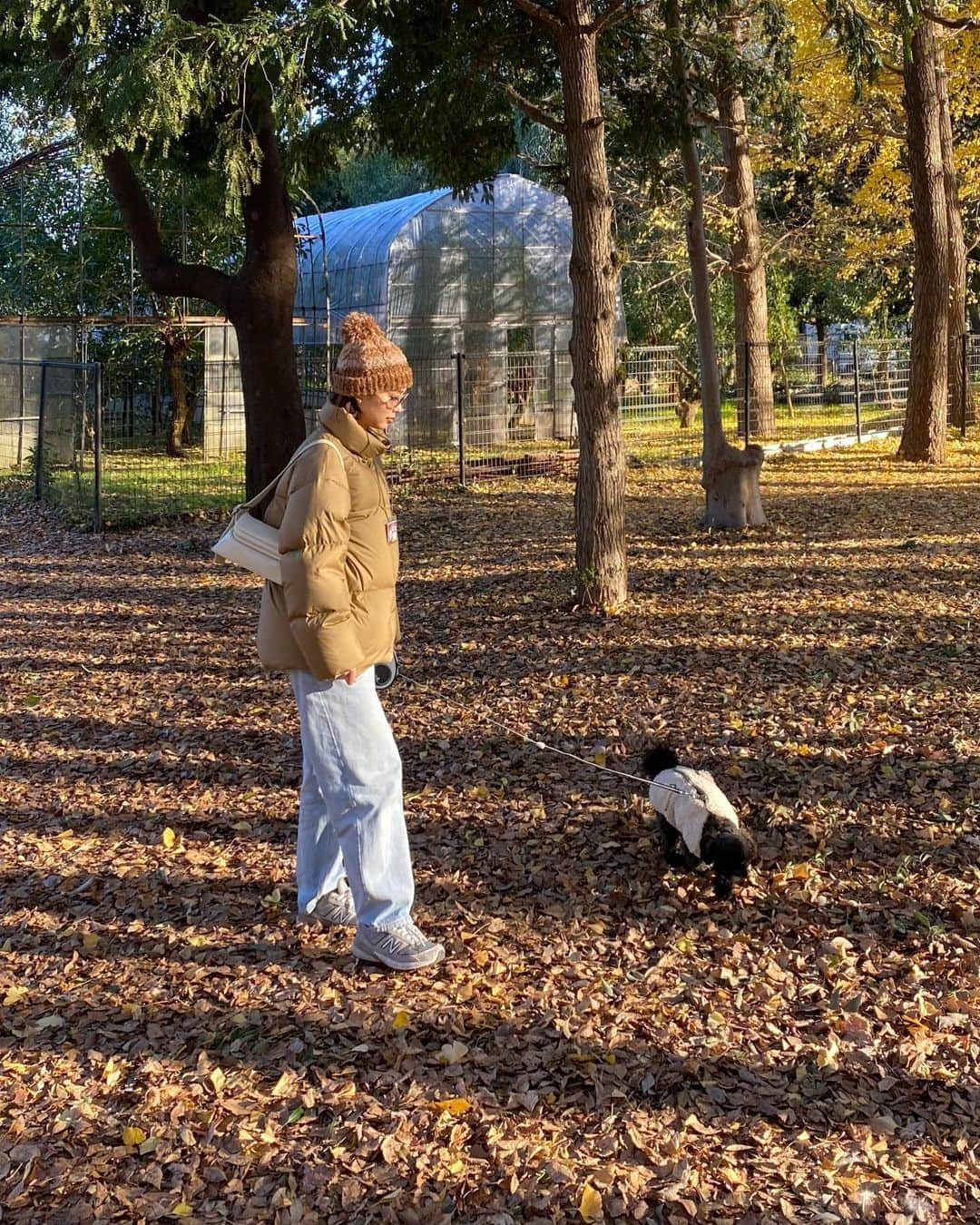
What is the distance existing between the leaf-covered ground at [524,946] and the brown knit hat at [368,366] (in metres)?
1.92

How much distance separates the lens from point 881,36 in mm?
17016

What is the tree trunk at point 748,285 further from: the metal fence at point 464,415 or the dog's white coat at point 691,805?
the dog's white coat at point 691,805

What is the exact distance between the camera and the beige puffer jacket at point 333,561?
3908 millimetres

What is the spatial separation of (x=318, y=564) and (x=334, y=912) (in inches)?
57.4

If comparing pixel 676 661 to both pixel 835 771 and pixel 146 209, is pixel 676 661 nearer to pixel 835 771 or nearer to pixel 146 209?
pixel 835 771

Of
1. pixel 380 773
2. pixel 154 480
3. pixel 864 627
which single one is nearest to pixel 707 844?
pixel 380 773

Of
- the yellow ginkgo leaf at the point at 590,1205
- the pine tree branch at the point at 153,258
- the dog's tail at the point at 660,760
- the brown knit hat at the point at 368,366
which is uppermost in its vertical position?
the pine tree branch at the point at 153,258

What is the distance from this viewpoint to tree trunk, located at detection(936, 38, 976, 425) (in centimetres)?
1875

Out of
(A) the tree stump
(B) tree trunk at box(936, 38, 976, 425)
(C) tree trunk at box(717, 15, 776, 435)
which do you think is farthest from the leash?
(B) tree trunk at box(936, 38, 976, 425)

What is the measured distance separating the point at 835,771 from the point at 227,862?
2675mm

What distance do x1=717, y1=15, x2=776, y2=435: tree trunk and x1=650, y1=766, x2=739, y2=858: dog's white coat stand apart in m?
15.7

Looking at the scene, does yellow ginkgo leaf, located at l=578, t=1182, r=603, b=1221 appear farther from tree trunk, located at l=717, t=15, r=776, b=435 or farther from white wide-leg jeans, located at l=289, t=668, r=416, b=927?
tree trunk, located at l=717, t=15, r=776, b=435

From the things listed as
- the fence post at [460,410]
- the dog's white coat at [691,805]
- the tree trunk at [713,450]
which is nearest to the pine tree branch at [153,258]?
the fence post at [460,410]

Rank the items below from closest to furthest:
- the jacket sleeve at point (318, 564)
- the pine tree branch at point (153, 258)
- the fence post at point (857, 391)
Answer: the jacket sleeve at point (318, 564) → the pine tree branch at point (153, 258) → the fence post at point (857, 391)
